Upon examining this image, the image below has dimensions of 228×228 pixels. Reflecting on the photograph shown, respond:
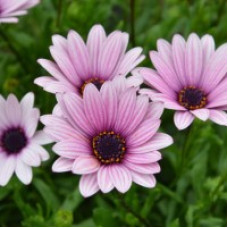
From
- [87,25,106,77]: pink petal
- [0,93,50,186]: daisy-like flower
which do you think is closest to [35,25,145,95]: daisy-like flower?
[87,25,106,77]: pink petal

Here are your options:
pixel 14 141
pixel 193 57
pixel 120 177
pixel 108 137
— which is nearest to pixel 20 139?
pixel 14 141

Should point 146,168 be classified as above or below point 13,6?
below

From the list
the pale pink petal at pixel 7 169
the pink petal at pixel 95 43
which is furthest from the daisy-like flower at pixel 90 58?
the pale pink petal at pixel 7 169

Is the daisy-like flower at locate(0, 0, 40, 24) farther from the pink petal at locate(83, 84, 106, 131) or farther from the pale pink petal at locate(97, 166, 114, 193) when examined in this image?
the pale pink petal at locate(97, 166, 114, 193)

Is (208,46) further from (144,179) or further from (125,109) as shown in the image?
(144,179)

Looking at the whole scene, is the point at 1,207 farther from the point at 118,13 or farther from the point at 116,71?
the point at 118,13

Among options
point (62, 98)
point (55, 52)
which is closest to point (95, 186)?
point (62, 98)

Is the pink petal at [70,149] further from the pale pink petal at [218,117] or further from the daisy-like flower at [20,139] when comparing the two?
the pale pink petal at [218,117]
